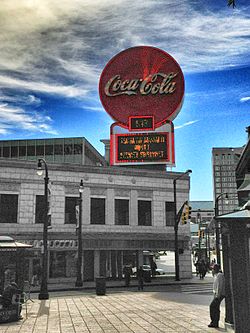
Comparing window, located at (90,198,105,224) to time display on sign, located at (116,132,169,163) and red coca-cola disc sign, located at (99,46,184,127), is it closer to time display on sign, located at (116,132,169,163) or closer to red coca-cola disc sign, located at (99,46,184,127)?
red coca-cola disc sign, located at (99,46,184,127)

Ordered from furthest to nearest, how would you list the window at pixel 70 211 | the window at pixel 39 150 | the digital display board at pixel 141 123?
the window at pixel 39 150
the window at pixel 70 211
the digital display board at pixel 141 123

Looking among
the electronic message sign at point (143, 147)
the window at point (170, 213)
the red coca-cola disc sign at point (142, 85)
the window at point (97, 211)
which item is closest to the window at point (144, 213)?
the window at point (170, 213)

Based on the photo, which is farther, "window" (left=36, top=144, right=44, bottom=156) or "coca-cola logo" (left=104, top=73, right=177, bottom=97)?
"window" (left=36, top=144, right=44, bottom=156)

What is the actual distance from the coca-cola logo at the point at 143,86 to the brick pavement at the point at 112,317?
31.4 feet

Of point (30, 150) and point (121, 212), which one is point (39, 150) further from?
point (121, 212)

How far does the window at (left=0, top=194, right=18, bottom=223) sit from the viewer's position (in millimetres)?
32250

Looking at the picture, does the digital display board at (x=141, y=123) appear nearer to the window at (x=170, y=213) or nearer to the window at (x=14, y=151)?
Result: the window at (x=170, y=213)

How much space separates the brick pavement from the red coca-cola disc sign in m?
8.04

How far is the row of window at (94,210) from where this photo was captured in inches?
1278

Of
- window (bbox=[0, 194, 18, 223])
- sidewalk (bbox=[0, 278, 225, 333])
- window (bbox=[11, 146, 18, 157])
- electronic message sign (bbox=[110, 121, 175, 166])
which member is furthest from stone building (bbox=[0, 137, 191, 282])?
window (bbox=[11, 146, 18, 157])

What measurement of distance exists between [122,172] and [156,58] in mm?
18356

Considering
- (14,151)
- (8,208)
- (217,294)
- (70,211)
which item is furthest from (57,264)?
(14,151)

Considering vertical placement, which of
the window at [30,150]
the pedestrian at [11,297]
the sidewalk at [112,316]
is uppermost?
the window at [30,150]

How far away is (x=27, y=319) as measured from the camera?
1513cm
